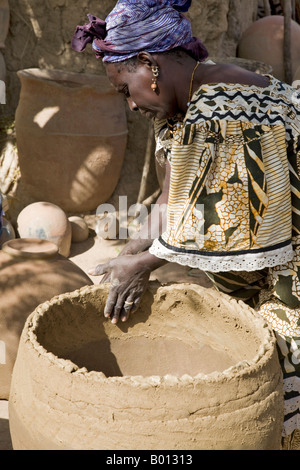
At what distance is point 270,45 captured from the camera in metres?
6.45

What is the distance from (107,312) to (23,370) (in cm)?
46

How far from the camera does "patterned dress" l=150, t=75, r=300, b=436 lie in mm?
1977

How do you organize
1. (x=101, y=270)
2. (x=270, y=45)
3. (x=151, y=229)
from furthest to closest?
(x=270, y=45), (x=151, y=229), (x=101, y=270)

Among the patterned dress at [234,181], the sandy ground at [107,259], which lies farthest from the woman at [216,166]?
the sandy ground at [107,259]

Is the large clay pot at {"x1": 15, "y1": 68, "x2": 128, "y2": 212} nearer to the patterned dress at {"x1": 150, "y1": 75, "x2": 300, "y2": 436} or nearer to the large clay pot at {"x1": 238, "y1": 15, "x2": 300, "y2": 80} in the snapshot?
the large clay pot at {"x1": 238, "y1": 15, "x2": 300, "y2": 80}

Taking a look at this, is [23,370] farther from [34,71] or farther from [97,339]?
[34,71]

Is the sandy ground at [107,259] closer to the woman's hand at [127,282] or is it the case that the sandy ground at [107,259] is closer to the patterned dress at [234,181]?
the woman's hand at [127,282]

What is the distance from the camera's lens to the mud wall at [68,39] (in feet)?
19.4

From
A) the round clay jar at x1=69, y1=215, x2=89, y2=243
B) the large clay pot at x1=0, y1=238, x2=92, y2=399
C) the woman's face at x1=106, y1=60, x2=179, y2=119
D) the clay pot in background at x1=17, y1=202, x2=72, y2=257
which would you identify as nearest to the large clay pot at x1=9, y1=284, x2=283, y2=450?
the woman's face at x1=106, y1=60, x2=179, y2=119

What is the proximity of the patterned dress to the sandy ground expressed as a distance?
2.29 m

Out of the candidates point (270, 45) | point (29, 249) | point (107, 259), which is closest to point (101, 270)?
point (29, 249)

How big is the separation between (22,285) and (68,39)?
362 centimetres

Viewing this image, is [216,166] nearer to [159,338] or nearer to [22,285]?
[159,338]

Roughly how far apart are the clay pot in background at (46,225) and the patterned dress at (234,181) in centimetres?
333
